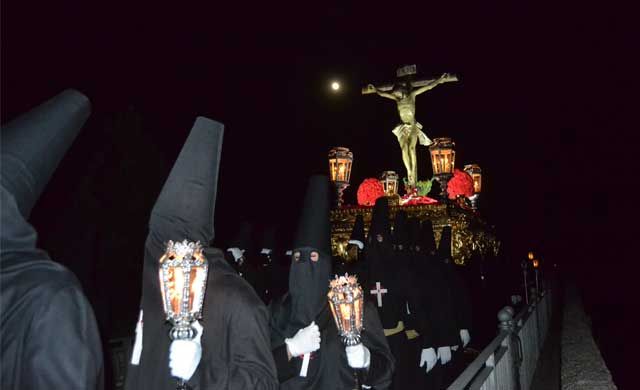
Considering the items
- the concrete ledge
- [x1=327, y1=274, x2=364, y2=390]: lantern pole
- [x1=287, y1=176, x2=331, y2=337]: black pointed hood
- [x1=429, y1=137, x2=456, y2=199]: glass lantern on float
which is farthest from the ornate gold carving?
[x1=327, y1=274, x2=364, y2=390]: lantern pole

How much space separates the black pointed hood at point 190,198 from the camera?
305 cm

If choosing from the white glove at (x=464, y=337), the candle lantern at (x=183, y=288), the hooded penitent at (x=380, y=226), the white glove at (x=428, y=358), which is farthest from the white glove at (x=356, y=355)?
the white glove at (x=464, y=337)

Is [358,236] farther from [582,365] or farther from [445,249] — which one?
[582,365]

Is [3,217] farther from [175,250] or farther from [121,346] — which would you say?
[121,346]

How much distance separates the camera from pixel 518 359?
7223mm

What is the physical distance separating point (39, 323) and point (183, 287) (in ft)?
2.63

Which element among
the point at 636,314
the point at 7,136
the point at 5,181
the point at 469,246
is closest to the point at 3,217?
the point at 5,181

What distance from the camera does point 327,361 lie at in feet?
14.2

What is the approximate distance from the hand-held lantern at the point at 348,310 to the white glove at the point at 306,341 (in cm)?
28

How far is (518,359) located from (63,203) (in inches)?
278

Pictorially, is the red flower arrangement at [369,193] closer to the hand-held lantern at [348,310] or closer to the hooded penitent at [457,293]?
the hooded penitent at [457,293]

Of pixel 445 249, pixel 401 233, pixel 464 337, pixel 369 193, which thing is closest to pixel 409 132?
pixel 369 193

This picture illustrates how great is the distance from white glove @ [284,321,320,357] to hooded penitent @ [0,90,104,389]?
1.76 meters

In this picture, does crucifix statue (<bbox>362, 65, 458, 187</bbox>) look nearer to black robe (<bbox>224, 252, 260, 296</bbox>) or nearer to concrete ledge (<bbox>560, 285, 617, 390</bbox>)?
black robe (<bbox>224, 252, 260, 296</bbox>)
